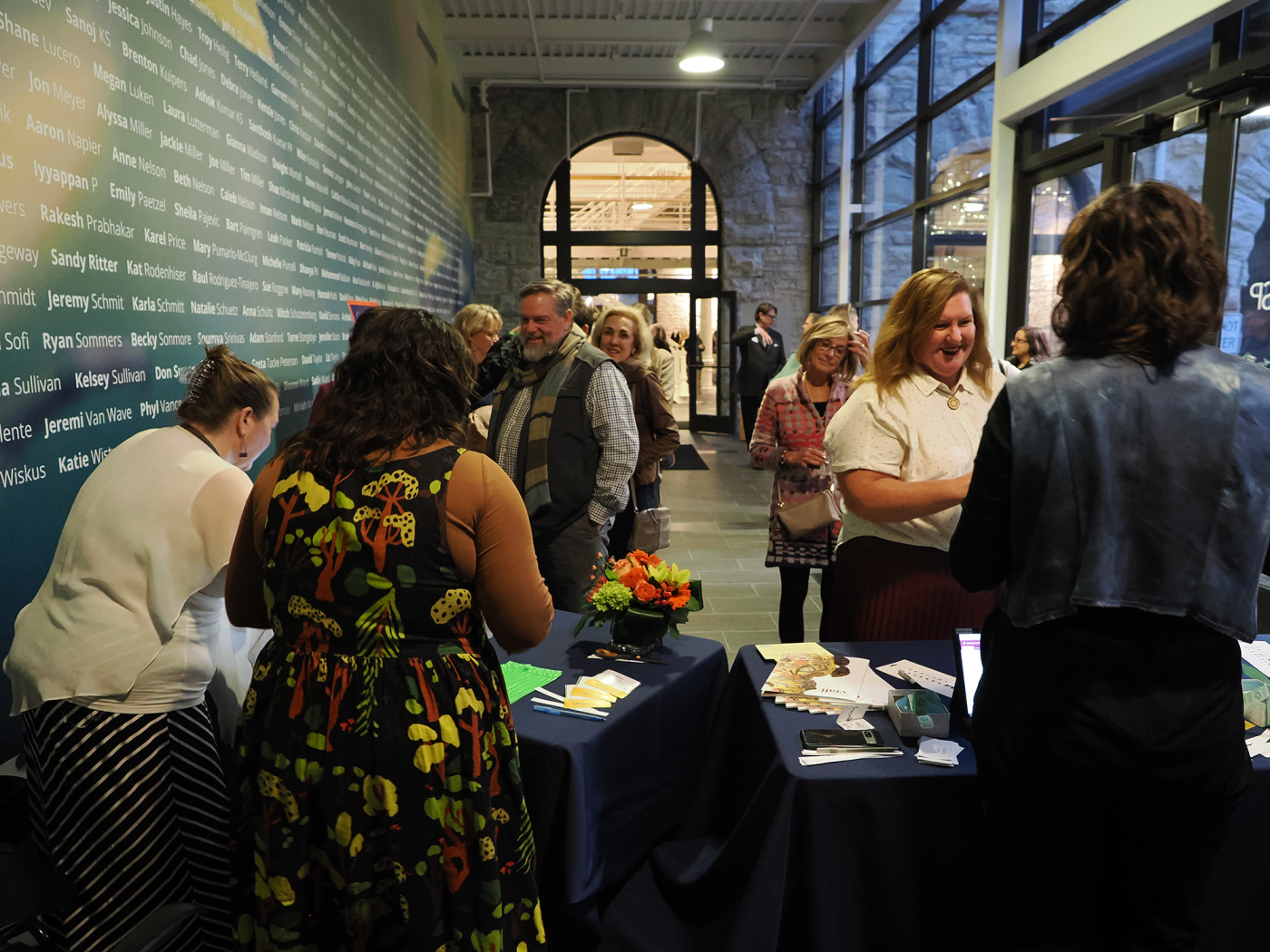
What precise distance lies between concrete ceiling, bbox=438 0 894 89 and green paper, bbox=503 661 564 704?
7.49 metres

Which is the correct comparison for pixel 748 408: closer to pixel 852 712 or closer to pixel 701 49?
pixel 701 49

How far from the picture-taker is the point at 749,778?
1.79 m

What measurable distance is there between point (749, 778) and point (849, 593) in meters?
0.64

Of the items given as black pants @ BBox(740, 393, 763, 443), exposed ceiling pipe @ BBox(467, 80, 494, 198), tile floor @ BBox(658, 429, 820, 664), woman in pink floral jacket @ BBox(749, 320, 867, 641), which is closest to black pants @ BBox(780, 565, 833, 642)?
woman in pink floral jacket @ BBox(749, 320, 867, 641)

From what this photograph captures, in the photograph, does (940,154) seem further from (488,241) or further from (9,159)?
(9,159)

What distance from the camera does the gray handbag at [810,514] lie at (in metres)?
3.21

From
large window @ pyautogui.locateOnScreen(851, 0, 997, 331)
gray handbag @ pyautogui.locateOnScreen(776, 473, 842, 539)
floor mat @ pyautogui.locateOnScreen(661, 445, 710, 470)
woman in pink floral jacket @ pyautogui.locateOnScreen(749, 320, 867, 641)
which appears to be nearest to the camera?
gray handbag @ pyautogui.locateOnScreen(776, 473, 842, 539)

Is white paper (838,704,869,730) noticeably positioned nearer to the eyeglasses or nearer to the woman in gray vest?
the woman in gray vest

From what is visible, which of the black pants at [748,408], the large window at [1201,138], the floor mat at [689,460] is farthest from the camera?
the black pants at [748,408]

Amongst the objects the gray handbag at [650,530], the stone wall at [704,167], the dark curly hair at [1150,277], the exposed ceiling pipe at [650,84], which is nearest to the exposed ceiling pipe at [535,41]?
the exposed ceiling pipe at [650,84]

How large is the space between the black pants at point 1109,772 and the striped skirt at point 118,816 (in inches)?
53.3

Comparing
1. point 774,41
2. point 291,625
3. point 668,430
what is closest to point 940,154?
point 774,41

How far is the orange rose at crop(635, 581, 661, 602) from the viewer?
2066 millimetres

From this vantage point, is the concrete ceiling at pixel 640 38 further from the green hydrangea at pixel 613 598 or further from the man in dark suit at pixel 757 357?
the green hydrangea at pixel 613 598
